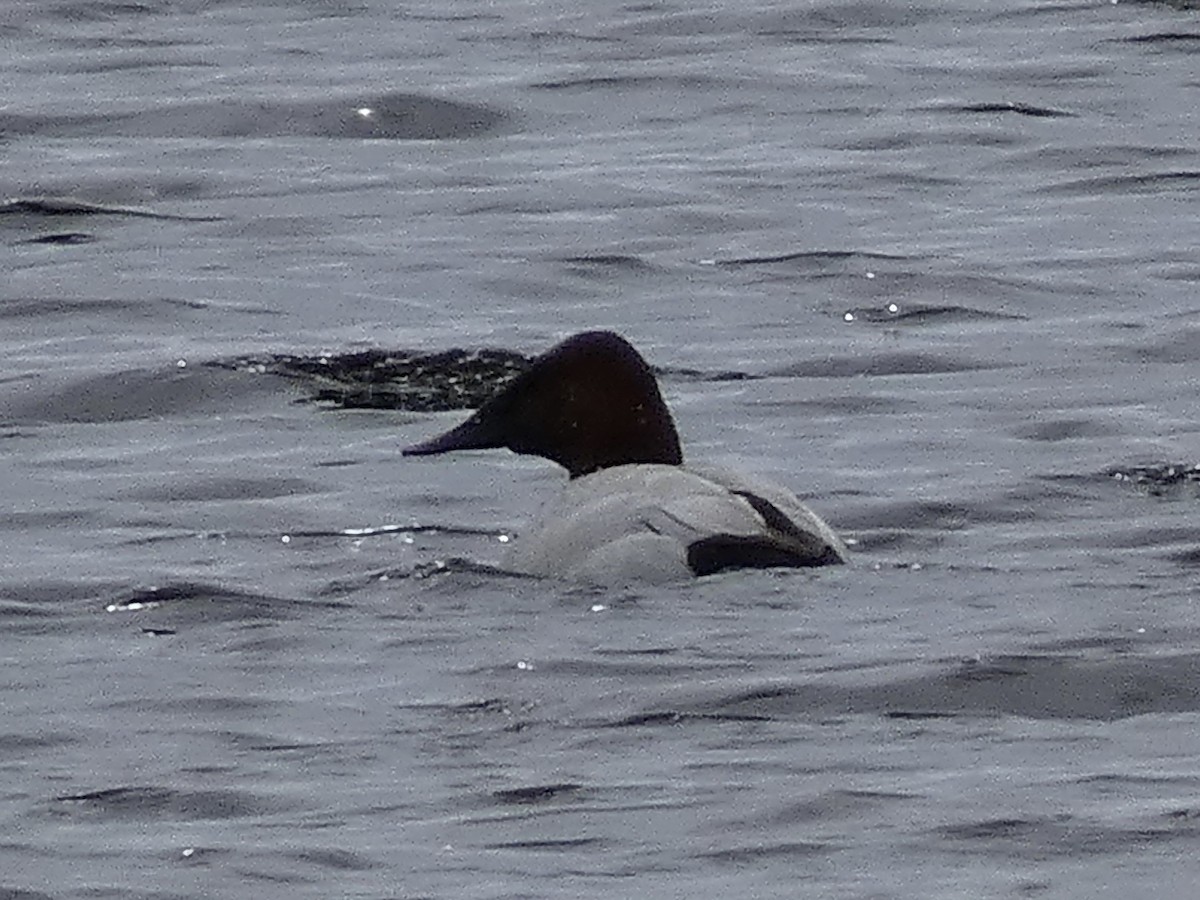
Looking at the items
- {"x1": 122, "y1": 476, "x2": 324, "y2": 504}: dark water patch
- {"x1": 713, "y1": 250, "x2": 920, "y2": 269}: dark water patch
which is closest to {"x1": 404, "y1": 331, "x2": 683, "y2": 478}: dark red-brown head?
{"x1": 122, "y1": 476, "x2": 324, "y2": 504}: dark water patch

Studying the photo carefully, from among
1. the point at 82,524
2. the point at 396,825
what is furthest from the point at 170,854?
the point at 82,524

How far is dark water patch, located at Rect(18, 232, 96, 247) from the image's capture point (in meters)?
16.2

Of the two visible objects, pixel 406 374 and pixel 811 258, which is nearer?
pixel 406 374

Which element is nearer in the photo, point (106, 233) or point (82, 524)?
point (82, 524)

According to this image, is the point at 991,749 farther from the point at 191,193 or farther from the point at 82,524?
the point at 191,193

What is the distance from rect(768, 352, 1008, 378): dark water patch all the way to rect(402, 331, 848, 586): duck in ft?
7.35

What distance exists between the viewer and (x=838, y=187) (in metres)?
17.2

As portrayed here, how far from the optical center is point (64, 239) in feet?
53.5

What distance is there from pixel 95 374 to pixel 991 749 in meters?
5.44

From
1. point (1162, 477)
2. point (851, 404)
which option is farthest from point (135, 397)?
point (1162, 477)

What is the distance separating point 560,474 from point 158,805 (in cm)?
412

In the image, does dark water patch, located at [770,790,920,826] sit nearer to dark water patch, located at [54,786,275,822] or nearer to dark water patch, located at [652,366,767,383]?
dark water patch, located at [54,786,275,822]

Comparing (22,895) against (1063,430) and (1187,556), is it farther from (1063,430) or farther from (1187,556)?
(1063,430)

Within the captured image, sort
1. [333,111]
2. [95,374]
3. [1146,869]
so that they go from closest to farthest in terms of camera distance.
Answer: [1146,869] < [95,374] < [333,111]
